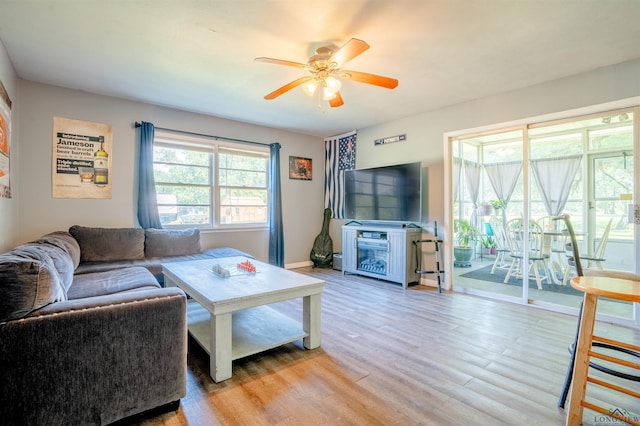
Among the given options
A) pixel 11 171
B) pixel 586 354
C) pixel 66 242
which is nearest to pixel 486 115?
pixel 586 354

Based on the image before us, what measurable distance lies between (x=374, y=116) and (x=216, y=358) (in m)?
3.79

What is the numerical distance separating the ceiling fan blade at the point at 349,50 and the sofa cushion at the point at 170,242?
2896mm

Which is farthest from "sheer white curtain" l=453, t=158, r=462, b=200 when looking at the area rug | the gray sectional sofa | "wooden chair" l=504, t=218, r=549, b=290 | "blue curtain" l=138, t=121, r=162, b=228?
"blue curtain" l=138, t=121, r=162, b=228

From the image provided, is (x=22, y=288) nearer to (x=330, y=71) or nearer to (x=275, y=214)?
(x=330, y=71)

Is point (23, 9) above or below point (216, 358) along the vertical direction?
above

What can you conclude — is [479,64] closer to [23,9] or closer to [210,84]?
[210,84]

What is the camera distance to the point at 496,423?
1.47 meters

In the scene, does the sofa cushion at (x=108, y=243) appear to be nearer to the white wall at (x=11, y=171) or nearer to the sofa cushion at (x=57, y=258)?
the white wall at (x=11, y=171)

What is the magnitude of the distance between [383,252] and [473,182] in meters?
1.70

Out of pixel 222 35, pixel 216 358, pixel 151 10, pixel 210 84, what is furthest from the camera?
pixel 210 84

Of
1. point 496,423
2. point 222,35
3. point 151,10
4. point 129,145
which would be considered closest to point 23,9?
point 151,10

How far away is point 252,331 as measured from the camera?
2.27 m

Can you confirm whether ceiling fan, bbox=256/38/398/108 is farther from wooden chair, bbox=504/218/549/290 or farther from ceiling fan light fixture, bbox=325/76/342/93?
wooden chair, bbox=504/218/549/290

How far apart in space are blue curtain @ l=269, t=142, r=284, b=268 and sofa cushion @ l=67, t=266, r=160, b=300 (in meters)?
2.18
